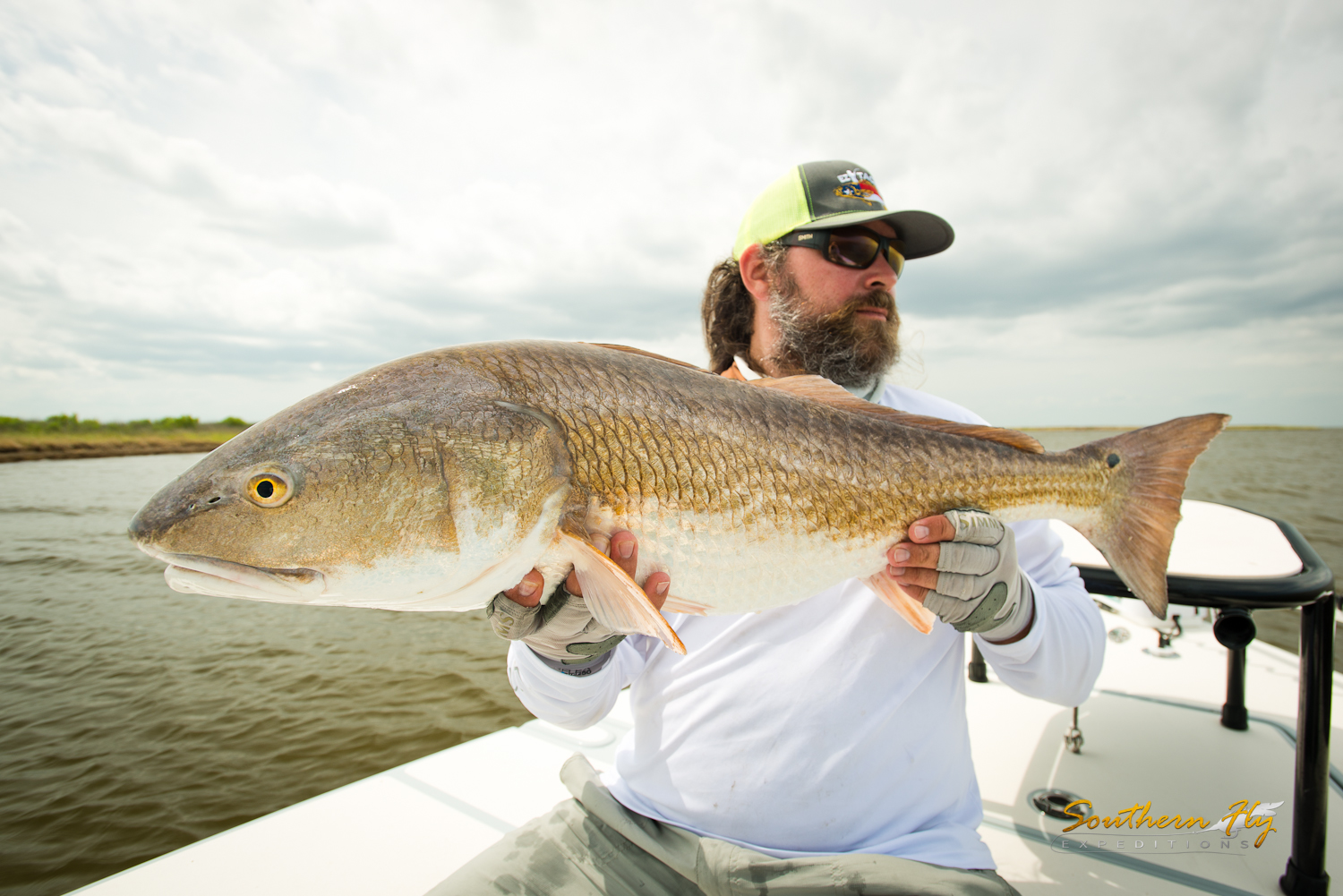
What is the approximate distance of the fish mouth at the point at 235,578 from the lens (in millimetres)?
1241

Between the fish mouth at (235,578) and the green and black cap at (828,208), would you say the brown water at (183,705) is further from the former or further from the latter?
the green and black cap at (828,208)

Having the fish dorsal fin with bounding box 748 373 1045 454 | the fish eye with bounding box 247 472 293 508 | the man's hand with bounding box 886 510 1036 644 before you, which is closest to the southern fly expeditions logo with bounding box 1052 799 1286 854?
the man's hand with bounding box 886 510 1036 644

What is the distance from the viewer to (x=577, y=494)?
1506 millimetres

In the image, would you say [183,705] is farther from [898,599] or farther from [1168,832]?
[1168,832]

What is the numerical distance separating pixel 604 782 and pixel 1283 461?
53.1m

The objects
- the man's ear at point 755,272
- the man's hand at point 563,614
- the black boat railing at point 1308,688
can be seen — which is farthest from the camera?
the man's ear at point 755,272

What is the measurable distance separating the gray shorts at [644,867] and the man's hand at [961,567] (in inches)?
29.5

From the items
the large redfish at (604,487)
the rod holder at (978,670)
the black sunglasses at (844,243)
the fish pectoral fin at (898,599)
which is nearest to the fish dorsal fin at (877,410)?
the large redfish at (604,487)

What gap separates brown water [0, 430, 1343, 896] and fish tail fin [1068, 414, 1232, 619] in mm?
6498

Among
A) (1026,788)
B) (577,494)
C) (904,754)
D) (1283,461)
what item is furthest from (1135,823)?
(1283,461)

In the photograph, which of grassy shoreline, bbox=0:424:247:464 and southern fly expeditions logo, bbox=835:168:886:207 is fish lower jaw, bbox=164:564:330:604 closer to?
southern fly expeditions logo, bbox=835:168:886:207

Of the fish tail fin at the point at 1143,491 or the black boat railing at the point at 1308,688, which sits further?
the black boat railing at the point at 1308,688

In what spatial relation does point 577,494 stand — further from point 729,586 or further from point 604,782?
point 604,782

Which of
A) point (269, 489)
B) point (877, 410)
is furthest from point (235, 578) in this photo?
point (877, 410)
